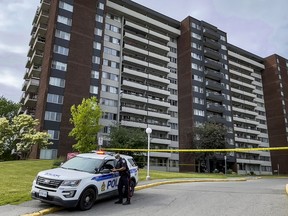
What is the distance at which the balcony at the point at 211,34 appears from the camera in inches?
2766

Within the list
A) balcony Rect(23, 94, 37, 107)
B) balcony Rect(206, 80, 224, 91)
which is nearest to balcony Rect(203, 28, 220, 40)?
balcony Rect(206, 80, 224, 91)

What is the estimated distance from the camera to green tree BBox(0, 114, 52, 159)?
36.2 metres

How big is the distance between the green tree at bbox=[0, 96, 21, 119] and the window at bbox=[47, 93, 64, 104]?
20011mm

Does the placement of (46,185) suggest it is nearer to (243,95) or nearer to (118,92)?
(118,92)

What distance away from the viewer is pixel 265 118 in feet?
287

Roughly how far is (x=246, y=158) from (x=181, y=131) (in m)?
21.9

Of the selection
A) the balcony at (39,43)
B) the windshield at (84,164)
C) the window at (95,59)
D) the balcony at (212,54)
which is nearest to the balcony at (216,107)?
the balcony at (212,54)

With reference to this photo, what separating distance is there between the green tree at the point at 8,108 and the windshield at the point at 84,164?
184ft

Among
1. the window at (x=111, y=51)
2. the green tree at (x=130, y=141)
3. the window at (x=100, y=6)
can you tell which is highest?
the window at (x=100, y=6)

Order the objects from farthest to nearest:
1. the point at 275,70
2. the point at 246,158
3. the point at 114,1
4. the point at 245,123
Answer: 1. the point at 275,70
2. the point at 245,123
3. the point at 246,158
4. the point at 114,1

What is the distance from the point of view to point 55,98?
149 ft

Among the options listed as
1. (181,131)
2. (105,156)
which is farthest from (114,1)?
(105,156)

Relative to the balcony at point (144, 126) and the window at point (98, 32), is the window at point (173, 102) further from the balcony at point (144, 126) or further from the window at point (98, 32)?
the window at point (98, 32)

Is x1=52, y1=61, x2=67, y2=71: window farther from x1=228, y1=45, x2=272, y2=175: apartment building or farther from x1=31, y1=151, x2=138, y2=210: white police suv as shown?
x1=228, y1=45, x2=272, y2=175: apartment building
